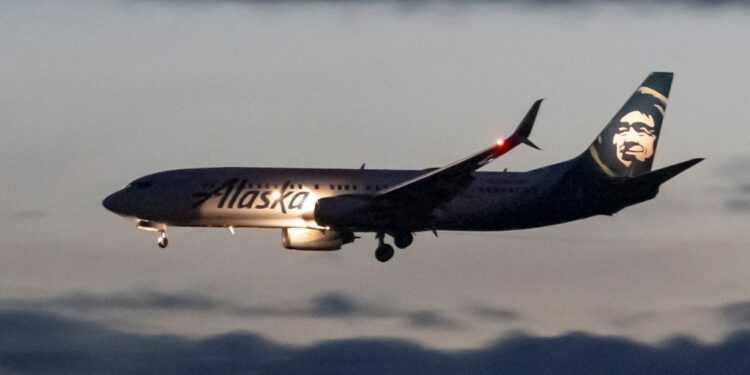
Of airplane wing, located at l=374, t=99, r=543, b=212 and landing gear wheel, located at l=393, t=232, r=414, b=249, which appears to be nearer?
airplane wing, located at l=374, t=99, r=543, b=212

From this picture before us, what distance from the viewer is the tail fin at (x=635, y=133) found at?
10000 centimetres

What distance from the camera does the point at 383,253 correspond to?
3836 inches

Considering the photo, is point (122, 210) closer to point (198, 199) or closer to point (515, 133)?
point (198, 199)

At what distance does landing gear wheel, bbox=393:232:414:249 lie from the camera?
96438mm

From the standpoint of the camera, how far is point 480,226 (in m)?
96.9

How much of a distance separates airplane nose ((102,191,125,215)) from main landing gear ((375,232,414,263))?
1312 cm

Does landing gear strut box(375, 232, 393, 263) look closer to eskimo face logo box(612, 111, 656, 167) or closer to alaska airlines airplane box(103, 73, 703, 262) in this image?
alaska airlines airplane box(103, 73, 703, 262)

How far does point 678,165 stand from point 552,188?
797 cm

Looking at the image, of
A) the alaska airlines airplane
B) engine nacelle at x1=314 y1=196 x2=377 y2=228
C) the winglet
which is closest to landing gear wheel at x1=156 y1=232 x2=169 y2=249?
Answer: the alaska airlines airplane

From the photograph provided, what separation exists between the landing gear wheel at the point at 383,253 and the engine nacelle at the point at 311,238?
1.73m

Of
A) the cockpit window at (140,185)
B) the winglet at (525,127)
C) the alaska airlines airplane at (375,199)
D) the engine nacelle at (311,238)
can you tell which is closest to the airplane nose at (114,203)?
the alaska airlines airplane at (375,199)

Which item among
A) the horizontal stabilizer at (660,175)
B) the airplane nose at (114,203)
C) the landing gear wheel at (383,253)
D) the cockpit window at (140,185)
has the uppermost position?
the cockpit window at (140,185)

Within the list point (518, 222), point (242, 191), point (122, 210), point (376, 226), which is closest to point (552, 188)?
point (518, 222)

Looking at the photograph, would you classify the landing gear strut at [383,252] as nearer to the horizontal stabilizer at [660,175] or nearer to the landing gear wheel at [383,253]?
the landing gear wheel at [383,253]
